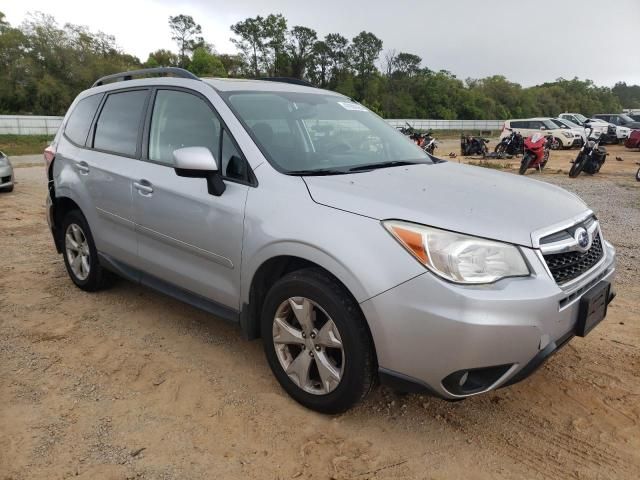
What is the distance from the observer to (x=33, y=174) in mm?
Result: 14289

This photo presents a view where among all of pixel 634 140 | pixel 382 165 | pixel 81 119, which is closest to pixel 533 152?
pixel 634 140

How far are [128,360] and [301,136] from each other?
1.82 metres

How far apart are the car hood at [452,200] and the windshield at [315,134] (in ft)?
0.79

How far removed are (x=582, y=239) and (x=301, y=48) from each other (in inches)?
3207

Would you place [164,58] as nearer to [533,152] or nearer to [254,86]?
[533,152]

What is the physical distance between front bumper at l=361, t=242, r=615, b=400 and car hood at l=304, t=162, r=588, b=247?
0.68 feet

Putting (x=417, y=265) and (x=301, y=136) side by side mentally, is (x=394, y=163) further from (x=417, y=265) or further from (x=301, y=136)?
(x=417, y=265)

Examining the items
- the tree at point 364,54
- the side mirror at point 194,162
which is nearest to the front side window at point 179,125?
the side mirror at point 194,162

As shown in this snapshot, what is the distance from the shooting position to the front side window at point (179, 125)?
3048 millimetres

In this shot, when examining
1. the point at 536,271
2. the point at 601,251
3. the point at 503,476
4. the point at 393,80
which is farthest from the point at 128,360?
the point at 393,80

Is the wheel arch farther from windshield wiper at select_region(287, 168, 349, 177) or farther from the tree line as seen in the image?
the tree line

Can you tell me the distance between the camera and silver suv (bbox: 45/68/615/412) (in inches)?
A: 83.5

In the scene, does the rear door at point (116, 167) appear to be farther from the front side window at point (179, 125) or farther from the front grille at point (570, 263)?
the front grille at point (570, 263)

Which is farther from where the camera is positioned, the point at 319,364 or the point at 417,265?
the point at 319,364
